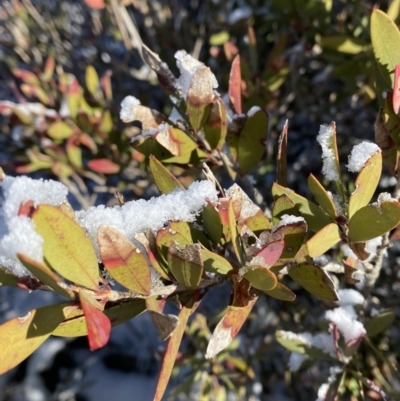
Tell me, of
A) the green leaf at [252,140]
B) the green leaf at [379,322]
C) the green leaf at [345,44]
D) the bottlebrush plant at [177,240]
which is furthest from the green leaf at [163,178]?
the green leaf at [345,44]

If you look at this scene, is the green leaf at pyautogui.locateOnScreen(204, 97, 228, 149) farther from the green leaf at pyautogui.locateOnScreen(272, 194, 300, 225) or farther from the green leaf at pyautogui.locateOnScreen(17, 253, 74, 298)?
the green leaf at pyautogui.locateOnScreen(17, 253, 74, 298)

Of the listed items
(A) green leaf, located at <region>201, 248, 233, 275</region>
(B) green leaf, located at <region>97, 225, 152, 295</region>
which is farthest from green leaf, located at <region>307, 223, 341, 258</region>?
(B) green leaf, located at <region>97, 225, 152, 295</region>

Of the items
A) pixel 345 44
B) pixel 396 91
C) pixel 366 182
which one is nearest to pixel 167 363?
pixel 366 182

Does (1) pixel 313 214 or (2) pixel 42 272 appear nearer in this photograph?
(2) pixel 42 272

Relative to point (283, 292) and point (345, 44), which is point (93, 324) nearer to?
point (283, 292)

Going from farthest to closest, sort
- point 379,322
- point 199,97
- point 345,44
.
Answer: point 345,44 < point 379,322 < point 199,97

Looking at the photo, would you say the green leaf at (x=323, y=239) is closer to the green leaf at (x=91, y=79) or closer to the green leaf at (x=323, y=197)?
the green leaf at (x=323, y=197)

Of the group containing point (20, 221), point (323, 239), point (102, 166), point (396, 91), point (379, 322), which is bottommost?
point (379, 322)
